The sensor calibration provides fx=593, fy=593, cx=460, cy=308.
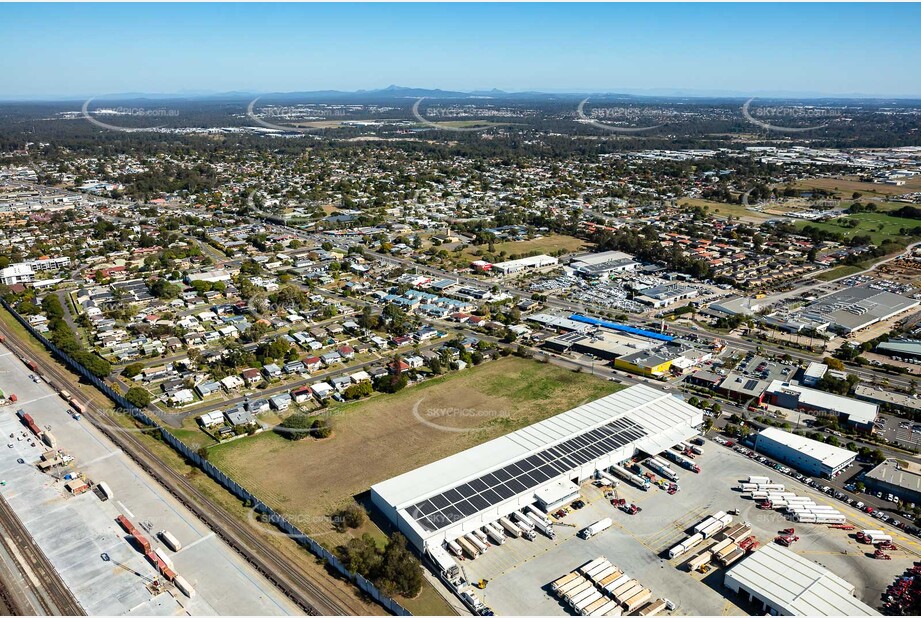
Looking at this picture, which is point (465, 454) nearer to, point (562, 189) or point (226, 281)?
point (226, 281)

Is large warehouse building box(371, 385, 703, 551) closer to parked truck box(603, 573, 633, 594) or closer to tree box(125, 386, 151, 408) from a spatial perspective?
parked truck box(603, 573, 633, 594)

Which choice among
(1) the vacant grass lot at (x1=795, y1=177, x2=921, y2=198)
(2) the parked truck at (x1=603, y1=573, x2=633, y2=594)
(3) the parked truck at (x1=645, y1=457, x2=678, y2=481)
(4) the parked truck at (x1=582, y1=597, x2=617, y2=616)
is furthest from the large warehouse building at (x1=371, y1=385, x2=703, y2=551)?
(1) the vacant grass lot at (x1=795, y1=177, x2=921, y2=198)

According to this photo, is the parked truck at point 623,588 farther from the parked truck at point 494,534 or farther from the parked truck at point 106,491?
the parked truck at point 106,491

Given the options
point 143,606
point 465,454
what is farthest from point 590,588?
point 143,606

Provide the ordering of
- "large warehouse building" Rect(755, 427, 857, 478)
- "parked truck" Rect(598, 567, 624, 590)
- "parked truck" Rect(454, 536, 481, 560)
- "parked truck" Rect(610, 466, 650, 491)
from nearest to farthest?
"parked truck" Rect(598, 567, 624, 590) < "parked truck" Rect(454, 536, 481, 560) < "parked truck" Rect(610, 466, 650, 491) < "large warehouse building" Rect(755, 427, 857, 478)

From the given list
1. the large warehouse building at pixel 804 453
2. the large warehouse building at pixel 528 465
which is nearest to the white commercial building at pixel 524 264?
the large warehouse building at pixel 528 465

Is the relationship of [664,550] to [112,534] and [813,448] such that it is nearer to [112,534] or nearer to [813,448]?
[813,448]
